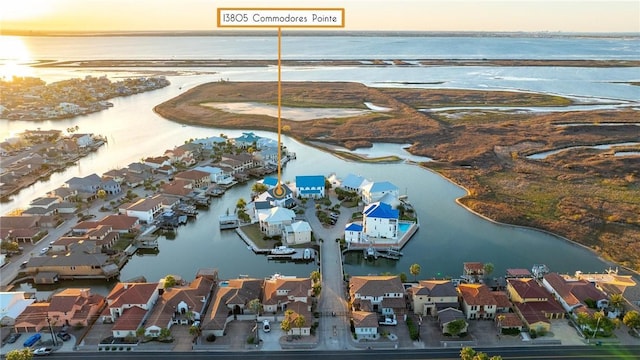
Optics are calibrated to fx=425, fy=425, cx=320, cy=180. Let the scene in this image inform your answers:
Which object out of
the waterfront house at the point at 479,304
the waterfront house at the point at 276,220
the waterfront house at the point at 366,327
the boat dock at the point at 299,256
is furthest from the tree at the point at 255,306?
the waterfront house at the point at 479,304

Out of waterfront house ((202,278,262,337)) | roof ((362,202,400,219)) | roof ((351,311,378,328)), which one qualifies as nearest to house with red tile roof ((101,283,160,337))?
waterfront house ((202,278,262,337))

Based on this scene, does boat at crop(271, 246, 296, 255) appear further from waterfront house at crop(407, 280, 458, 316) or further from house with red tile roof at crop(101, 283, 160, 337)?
waterfront house at crop(407, 280, 458, 316)

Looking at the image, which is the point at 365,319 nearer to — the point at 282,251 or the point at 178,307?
the point at 282,251

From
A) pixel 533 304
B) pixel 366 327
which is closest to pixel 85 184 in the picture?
pixel 366 327

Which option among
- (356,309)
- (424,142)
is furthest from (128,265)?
(424,142)

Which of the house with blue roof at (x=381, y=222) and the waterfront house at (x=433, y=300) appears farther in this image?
the house with blue roof at (x=381, y=222)

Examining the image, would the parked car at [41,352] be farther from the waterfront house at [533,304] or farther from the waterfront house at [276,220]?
the waterfront house at [533,304]

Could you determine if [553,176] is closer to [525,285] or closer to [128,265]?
[525,285]
